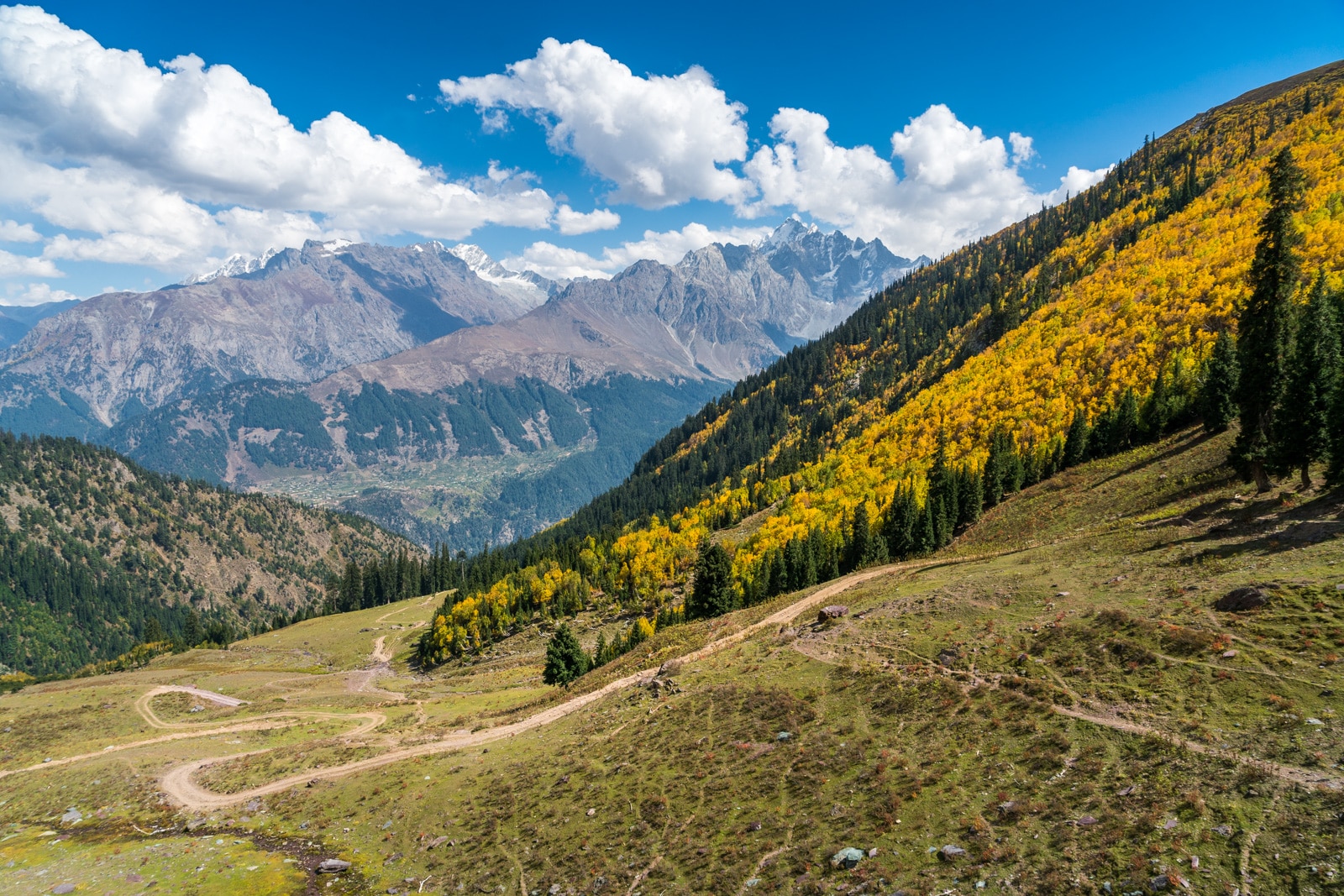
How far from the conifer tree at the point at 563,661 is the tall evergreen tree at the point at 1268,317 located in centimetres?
7203

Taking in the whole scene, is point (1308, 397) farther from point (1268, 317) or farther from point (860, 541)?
point (860, 541)

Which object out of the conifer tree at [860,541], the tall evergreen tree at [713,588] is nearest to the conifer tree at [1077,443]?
the conifer tree at [860,541]

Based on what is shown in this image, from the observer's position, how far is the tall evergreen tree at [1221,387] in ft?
244

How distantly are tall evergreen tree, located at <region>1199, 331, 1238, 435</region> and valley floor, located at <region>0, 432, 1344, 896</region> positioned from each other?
81.0 ft

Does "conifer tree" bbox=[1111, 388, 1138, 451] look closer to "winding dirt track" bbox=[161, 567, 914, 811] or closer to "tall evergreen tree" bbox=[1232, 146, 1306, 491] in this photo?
"tall evergreen tree" bbox=[1232, 146, 1306, 491]

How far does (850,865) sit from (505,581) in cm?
13961

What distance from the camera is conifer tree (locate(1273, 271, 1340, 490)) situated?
45.8 m

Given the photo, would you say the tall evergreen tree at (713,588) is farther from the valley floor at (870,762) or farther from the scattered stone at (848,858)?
the scattered stone at (848,858)

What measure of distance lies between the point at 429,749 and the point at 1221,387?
98.9 m

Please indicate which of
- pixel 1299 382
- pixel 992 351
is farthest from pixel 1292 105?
pixel 1299 382

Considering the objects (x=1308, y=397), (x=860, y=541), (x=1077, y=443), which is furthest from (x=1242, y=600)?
(x=1077, y=443)

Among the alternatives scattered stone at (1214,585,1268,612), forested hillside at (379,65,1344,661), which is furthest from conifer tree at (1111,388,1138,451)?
scattered stone at (1214,585,1268,612)

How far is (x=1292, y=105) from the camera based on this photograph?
636ft

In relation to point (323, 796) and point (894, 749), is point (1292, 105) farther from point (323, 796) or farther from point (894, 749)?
point (323, 796)
